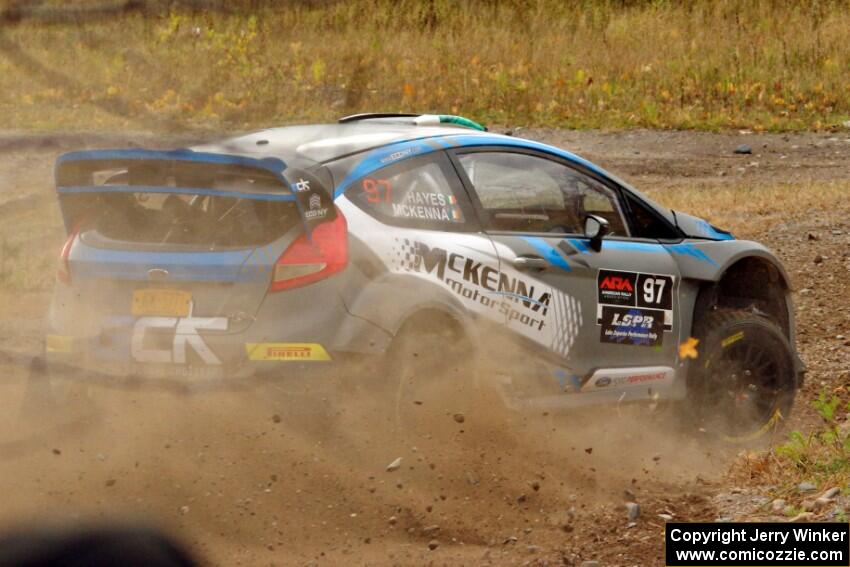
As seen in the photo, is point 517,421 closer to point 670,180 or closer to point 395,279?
point 395,279

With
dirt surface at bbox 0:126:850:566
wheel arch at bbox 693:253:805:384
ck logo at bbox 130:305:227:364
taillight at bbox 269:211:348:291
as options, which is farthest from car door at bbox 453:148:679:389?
ck logo at bbox 130:305:227:364

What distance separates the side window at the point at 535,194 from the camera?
21.6 ft

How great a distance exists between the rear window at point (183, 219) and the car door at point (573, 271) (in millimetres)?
1147

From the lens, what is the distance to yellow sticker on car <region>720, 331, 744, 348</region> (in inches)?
281

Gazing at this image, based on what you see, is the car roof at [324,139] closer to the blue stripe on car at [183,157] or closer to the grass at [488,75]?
the blue stripe on car at [183,157]

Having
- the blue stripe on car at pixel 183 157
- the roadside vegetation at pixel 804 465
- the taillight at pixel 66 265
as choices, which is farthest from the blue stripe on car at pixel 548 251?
the taillight at pixel 66 265

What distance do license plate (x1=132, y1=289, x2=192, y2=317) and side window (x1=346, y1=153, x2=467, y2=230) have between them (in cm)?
86

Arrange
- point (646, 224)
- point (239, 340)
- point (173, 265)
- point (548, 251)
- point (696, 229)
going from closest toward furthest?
point (239, 340) → point (173, 265) → point (548, 251) → point (646, 224) → point (696, 229)

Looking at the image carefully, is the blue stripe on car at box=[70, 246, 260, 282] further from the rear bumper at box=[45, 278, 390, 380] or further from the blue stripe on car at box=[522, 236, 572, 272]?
the blue stripe on car at box=[522, 236, 572, 272]

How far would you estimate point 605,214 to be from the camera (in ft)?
23.2

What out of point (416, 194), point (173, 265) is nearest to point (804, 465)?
point (416, 194)

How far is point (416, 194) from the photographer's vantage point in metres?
6.22

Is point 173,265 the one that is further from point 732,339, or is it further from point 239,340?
point 732,339

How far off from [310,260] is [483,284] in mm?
937
